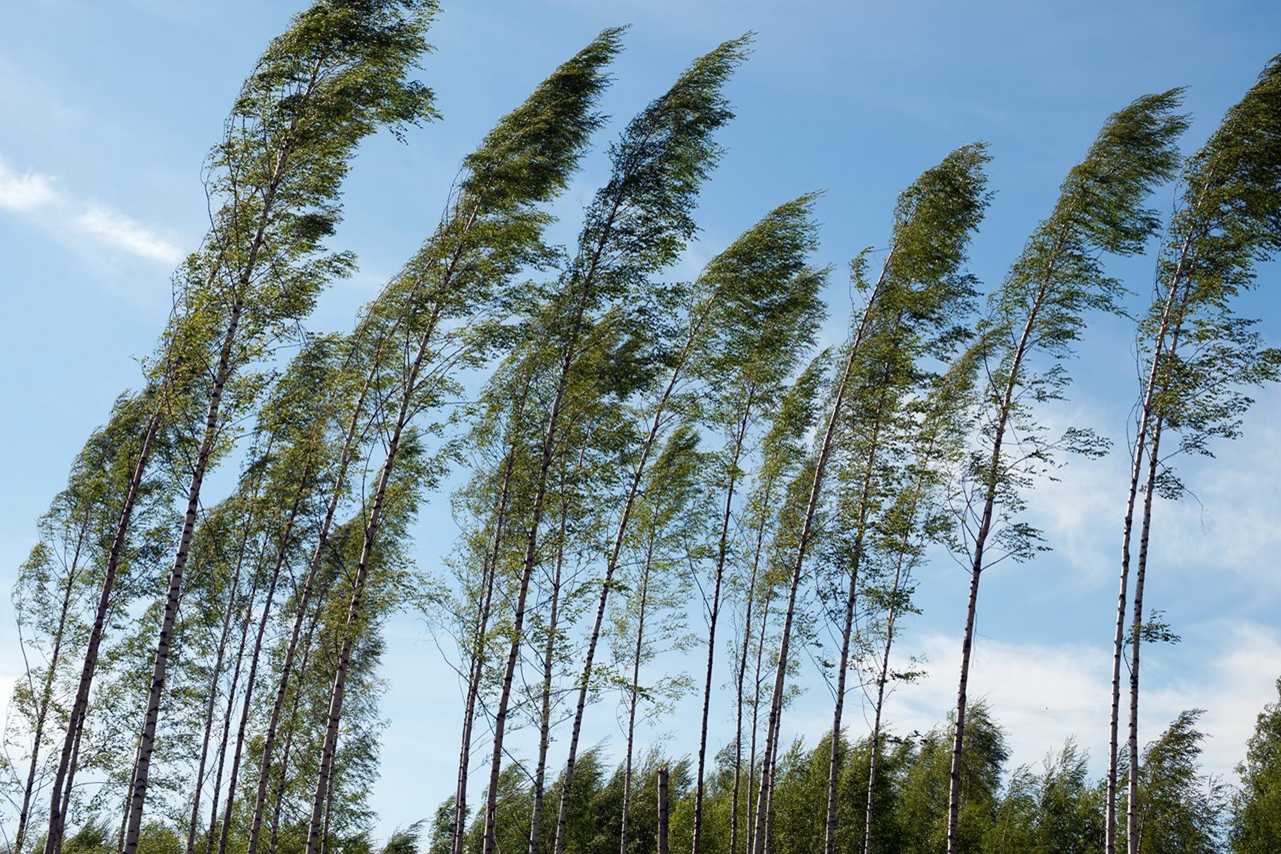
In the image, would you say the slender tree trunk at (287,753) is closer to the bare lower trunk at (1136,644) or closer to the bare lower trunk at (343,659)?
the bare lower trunk at (343,659)

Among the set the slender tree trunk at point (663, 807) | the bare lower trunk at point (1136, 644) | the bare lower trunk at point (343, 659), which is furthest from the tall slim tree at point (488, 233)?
the bare lower trunk at point (1136, 644)

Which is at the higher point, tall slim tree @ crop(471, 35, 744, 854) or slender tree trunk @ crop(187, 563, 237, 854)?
tall slim tree @ crop(471, 35, 744, 854)

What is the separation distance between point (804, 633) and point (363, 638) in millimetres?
13347

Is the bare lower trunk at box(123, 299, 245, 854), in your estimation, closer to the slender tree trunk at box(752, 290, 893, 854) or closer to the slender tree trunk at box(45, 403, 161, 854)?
the slender tree trunk at box(45, 403, 161, 854)

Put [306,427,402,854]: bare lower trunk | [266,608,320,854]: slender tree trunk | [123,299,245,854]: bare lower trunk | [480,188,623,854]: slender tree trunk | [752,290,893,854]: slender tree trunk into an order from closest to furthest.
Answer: [123,299,245,854]: bare lower trunk < [306,427,402,854]: bare lower trunk < [480,188,623,854]: slender tree trunk < [752,290,893,854]: slender tree trunk < [266,608,320,854]: slender tree trunk

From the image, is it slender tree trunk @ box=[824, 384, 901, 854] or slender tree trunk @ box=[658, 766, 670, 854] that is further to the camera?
slender tree trunk @ box=[824, 384, 901, 854]

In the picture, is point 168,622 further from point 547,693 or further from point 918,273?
point 918,273

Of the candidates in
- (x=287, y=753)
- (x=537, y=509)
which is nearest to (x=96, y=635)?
(x=537, y=509)

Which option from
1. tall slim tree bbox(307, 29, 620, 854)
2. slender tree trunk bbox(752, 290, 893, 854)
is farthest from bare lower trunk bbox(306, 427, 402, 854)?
slender tree trunk bbox(752, 290, 893, 854)

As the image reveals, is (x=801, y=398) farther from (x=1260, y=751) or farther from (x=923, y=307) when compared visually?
(x=1260, y=751)

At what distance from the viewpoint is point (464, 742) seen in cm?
1822

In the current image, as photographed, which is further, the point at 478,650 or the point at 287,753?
the point at 287,753

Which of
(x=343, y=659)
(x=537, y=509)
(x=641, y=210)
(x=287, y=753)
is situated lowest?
(x=287, y=753)

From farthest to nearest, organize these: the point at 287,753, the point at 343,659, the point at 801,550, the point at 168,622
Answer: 1. the point at 287,753
2. the point at 801,550
3. the point at 343,659
4. the point at 168,622
